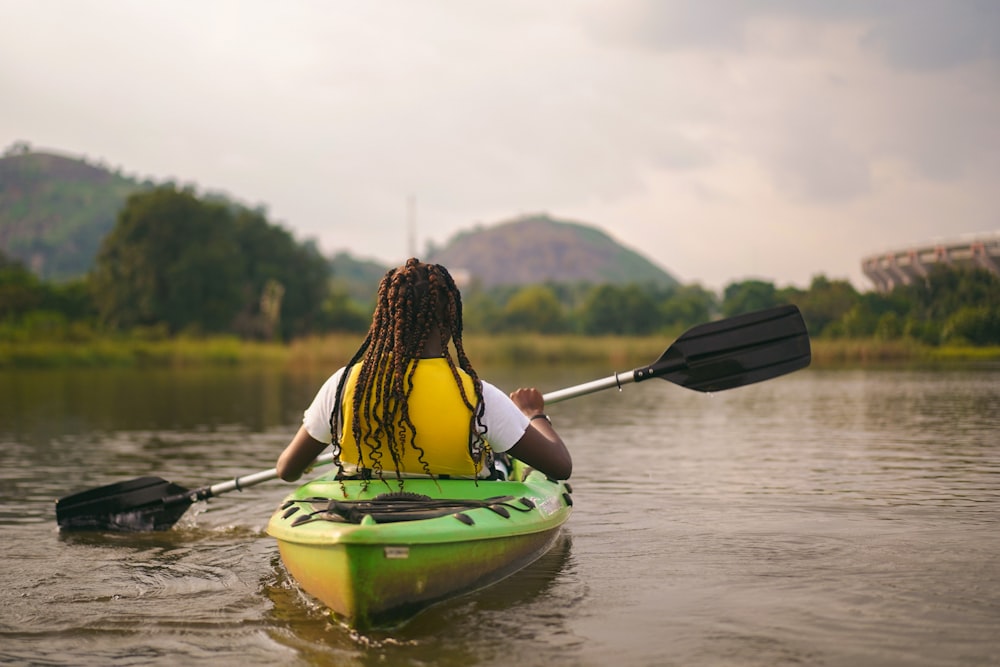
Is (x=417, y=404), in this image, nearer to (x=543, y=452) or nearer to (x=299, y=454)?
(x=543, y=452)

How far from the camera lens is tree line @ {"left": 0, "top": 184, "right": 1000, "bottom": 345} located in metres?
34.8

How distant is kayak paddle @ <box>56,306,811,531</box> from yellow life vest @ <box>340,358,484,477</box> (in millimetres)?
1582

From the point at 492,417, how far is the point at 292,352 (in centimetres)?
3161

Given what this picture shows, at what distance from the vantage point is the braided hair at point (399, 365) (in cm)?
435

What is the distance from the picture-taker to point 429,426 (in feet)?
14.5

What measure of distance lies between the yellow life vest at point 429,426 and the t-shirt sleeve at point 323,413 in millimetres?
59

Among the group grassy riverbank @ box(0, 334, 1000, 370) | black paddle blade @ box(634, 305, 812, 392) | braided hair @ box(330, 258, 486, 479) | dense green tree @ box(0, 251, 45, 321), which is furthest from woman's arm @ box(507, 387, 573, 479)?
dense green tree @ box(0, 251, 45, 321)

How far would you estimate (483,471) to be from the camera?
16.7ft

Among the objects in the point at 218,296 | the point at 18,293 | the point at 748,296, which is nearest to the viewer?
the point at 748,296

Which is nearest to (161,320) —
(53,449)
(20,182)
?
(53,449)

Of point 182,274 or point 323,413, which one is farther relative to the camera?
point 182,274

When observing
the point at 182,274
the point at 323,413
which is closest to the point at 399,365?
the point at 323,413

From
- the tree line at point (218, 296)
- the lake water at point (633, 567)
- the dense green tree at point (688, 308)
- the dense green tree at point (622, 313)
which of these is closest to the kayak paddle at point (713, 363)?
the lake water at point (633, 567)

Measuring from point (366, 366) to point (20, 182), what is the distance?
6783 inches
